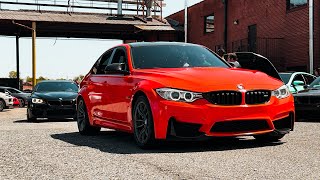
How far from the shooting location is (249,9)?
102 ft

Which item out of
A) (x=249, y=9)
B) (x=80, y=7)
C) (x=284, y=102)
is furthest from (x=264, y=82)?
(x=80, y=7)

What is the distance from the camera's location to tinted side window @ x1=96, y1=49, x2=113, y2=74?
9.29 metres

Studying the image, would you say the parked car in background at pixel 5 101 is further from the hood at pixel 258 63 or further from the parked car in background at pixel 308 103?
the hood at pixel 258 63

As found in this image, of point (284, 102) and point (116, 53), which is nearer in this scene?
point (284, 102)

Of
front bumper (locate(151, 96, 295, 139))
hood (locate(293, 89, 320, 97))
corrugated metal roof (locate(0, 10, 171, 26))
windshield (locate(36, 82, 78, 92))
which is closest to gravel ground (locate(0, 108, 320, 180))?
front bumper (locate(151, 96, 295, 139))

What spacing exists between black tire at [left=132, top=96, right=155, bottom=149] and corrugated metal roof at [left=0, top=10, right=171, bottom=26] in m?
29.1

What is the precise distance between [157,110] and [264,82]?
4.97 ft

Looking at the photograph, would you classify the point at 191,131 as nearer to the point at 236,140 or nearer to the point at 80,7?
the point at 236,140

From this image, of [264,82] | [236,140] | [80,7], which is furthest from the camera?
[80,7]

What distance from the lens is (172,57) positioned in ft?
26.6

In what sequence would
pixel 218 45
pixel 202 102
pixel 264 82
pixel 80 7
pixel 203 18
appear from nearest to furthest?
pixel 202 102, pixel 264 82, pixel 218 45, pixel 203 18, pixel 80 7

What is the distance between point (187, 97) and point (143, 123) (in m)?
0.83

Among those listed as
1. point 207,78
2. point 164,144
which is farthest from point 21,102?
point 207,78

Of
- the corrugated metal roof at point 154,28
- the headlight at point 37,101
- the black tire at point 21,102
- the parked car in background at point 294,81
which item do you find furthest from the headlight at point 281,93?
the corrugated metal roof at point 154,28
